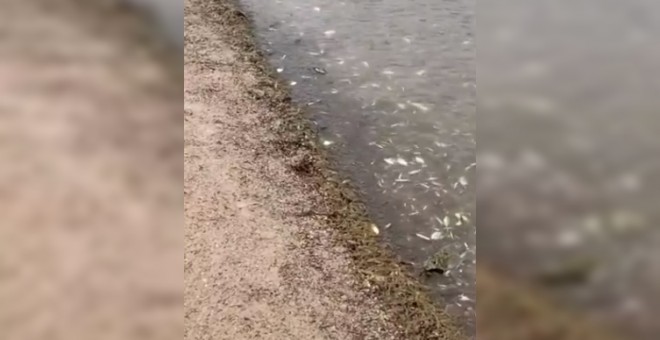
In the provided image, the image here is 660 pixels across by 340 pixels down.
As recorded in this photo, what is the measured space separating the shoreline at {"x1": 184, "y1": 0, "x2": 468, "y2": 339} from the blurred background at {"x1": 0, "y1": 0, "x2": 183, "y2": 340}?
1724 mm

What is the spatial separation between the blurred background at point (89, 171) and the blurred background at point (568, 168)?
33.0 inches

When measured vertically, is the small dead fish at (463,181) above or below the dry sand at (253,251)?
below

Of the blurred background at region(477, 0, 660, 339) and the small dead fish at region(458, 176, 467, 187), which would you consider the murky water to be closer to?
the small dead fish at region(458, 176, 467, 187)

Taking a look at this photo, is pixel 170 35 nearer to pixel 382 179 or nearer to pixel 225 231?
pixel 225 231

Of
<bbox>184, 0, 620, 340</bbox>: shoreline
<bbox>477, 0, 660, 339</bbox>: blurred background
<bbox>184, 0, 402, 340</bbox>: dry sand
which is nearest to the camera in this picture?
<bbox>477, 0, 660, 339</bbox>: blurred background

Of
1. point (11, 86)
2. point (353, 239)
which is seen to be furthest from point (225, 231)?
point (11, 86)

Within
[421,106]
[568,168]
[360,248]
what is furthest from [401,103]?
[568,168]

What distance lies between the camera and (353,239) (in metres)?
3.95

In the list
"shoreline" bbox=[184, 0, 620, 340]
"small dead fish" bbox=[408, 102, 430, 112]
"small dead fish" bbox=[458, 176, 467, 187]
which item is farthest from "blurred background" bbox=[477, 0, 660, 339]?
"small dead fish" bbox=[408, 102, 430, 112]

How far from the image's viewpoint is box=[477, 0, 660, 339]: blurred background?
172cm

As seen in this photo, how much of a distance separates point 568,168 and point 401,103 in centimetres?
312

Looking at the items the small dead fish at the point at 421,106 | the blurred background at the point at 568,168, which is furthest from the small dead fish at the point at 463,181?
the blurred background at the point at 568,168

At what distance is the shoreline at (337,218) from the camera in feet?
11.4

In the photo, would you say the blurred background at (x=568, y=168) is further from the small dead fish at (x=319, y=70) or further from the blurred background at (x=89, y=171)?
the small dead fish at (x=319, y=70)
